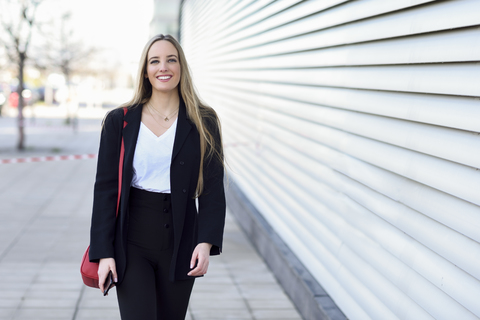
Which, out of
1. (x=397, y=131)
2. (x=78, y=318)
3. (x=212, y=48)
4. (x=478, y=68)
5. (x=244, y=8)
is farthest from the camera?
(x=212, y=48)

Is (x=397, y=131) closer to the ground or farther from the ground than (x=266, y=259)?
farther from the ground

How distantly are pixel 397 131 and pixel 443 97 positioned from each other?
1.62 ft

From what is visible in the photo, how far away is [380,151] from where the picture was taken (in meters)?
3.26

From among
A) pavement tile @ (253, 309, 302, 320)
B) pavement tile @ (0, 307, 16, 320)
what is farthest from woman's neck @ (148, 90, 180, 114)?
pavement tile @ (0, 307, 16, 320)

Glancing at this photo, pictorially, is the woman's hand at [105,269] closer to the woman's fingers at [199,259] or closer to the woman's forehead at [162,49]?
the woman's fingers at [199,259]

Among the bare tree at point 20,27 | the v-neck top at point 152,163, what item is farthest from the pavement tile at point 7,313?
the bare tree at point 20,27

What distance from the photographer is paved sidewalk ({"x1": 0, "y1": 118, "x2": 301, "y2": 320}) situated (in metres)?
4.50

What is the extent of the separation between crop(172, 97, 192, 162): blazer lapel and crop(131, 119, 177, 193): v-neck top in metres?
0.05

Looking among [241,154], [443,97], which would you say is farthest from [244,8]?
[443,97]

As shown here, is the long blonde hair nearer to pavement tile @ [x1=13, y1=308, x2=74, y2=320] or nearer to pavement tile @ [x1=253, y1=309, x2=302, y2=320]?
pavement tile @ [x1=253, y1=309, x2=302, y2=320]

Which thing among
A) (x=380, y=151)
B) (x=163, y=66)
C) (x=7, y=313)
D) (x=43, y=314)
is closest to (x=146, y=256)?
(x=163, y=66)

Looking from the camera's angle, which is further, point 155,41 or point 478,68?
point 155,41

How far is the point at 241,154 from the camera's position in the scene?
27.6 ft

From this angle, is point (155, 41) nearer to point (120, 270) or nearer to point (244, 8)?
point (120, 270)
